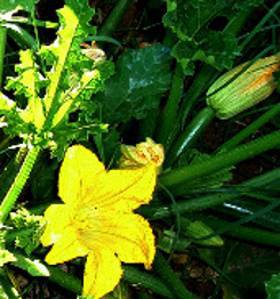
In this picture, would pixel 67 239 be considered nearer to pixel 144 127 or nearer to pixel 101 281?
pixel 101 281

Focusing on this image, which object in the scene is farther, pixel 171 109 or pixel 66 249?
pixel 171 109

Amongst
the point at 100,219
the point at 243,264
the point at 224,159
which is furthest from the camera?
the point at 243,264

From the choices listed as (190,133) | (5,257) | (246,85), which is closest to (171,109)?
(190,133)

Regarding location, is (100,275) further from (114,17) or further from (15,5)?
(114,17)

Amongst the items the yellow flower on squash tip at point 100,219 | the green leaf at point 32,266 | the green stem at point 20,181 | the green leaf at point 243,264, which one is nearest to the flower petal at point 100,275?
the yellow flower on squash tip at point 100,219

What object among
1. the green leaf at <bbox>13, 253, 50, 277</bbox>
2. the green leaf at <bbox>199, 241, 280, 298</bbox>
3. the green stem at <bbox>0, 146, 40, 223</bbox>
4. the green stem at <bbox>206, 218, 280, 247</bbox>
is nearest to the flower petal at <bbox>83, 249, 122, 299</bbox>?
the green leaf at <bbox>13, 253, 50, 277</bbox>

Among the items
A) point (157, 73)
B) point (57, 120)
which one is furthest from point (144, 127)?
point (57, 120)

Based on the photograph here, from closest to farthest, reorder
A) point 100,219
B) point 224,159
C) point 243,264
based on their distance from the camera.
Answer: point 100,219 → point 224,159 → point 243,264

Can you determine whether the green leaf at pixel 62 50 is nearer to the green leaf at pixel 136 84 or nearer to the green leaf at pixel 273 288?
the green leaf at pixel 136 84
